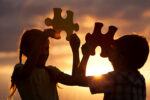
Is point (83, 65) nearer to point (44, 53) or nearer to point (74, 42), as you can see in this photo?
point (74, 42)

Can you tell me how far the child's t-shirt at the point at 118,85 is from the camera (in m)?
5.72

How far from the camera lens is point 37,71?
640 cm

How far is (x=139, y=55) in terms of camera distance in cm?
589

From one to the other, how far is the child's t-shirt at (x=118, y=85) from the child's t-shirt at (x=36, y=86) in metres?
0.84

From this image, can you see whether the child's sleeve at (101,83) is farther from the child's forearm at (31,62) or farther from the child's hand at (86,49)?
the child's forearm at (31,62)

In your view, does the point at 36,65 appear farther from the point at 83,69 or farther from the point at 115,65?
the point at 115,65

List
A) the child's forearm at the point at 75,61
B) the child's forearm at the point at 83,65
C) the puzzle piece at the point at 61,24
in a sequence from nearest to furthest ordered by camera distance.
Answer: the child's forearm at the point at 83,65 → the puzzle piece at the point at 61,24 → the child's forearm at the point at 75,61

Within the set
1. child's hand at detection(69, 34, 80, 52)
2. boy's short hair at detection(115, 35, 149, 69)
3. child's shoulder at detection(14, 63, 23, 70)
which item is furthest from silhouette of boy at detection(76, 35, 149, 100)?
child's shoulder at detection(14, 63, 23, 70)

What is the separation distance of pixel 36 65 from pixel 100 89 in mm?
1188

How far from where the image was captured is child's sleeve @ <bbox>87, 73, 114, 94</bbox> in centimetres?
576

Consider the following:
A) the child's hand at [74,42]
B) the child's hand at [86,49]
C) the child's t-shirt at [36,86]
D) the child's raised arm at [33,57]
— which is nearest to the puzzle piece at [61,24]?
the child's hand at [74,42]

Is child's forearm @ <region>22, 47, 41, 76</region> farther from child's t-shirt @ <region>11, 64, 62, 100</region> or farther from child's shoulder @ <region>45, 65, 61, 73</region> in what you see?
child's shoulder @ <region>45, 65, 61, 73</region>

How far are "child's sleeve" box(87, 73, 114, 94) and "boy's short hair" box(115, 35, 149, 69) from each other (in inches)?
14.2

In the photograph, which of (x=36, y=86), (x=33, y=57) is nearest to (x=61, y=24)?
(x=33, y=57)
